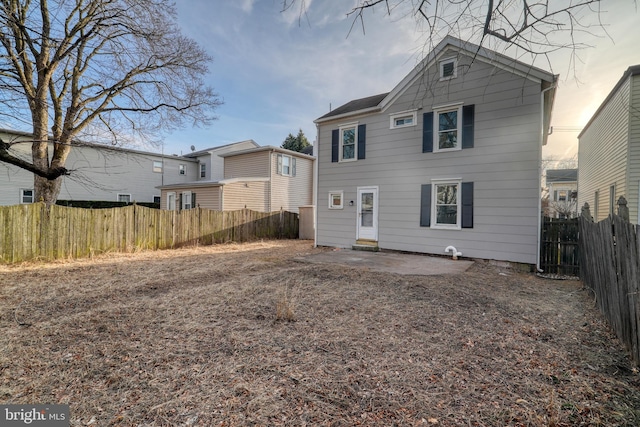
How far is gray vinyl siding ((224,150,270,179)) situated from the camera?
16859 mm

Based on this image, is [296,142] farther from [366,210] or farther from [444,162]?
[444,162]

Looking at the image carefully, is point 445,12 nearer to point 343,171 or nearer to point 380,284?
point 380,284

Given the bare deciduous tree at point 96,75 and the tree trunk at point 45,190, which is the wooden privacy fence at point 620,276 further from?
the tree trunk at point 45,190

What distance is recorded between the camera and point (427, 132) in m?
8.91

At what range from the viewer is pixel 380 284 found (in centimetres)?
542

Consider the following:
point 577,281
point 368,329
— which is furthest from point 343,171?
point 368,329

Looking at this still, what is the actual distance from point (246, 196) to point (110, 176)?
10196 millimetres

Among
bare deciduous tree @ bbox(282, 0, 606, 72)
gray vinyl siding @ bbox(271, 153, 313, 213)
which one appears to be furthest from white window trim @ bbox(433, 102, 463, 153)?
gray vinyl siding @ bbox(271, 153, 313, 213)

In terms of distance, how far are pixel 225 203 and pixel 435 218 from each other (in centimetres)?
1059

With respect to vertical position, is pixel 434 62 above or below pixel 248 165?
above

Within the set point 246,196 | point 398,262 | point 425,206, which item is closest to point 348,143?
point 425,206

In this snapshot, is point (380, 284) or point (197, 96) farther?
point (197, 96)

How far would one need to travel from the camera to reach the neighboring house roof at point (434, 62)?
280 inches

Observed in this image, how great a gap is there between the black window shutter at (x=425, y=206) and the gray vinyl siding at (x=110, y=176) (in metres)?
15.1
